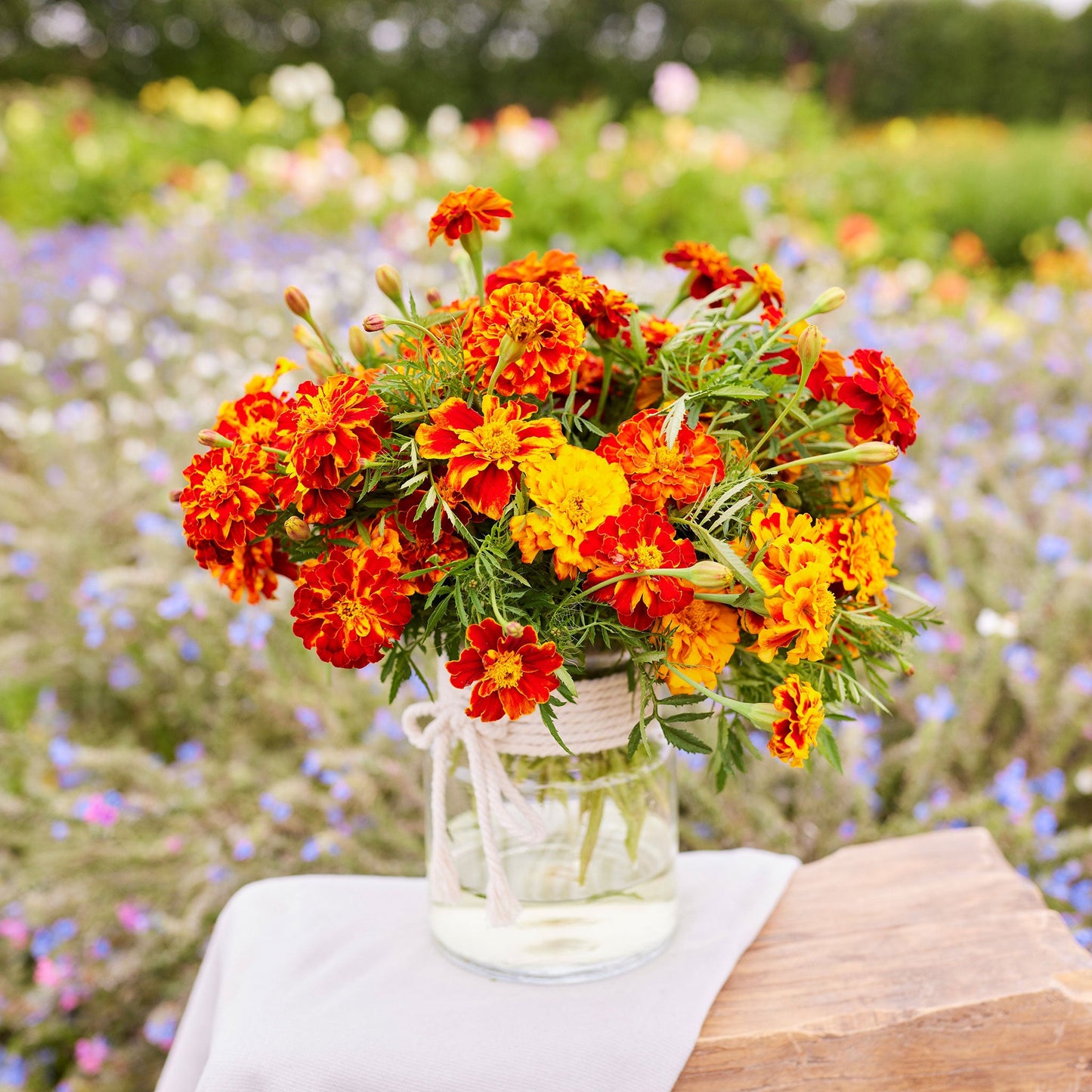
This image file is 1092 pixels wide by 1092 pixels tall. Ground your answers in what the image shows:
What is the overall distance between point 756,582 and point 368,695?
4.33ft

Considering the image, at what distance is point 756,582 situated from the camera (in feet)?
2.48

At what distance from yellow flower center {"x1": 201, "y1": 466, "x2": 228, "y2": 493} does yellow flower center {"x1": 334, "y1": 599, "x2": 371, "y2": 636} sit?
0.12m

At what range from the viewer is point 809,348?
32.1 inches

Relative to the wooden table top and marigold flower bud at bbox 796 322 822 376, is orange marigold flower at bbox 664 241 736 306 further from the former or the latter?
the wooden table top

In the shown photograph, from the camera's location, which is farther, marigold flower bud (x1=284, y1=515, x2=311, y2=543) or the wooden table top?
the wooden table top

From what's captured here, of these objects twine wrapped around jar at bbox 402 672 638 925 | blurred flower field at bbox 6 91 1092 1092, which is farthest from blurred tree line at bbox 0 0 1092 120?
twine wrapped around jar at bbox 402 672 638 925

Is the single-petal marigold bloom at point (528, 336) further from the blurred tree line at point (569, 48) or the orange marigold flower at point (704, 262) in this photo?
the blurred tree line at point (569, 48)

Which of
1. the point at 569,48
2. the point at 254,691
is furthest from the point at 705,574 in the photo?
the point at 569,48

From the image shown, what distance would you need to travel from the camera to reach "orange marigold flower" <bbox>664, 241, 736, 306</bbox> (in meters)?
0.92

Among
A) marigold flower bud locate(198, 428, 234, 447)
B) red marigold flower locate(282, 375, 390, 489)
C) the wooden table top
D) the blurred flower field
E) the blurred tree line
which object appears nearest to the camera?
red marigold flower locate(282, 375, 390, 489)

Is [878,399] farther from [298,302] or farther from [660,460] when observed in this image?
[298,302]

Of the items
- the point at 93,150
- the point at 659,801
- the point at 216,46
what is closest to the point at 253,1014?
the point at 659,801

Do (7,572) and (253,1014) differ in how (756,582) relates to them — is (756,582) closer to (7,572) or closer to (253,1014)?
(253,1014)

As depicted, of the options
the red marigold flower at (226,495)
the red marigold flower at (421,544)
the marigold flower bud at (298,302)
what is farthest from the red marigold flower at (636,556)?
the marigold flower bud at (298,302)
